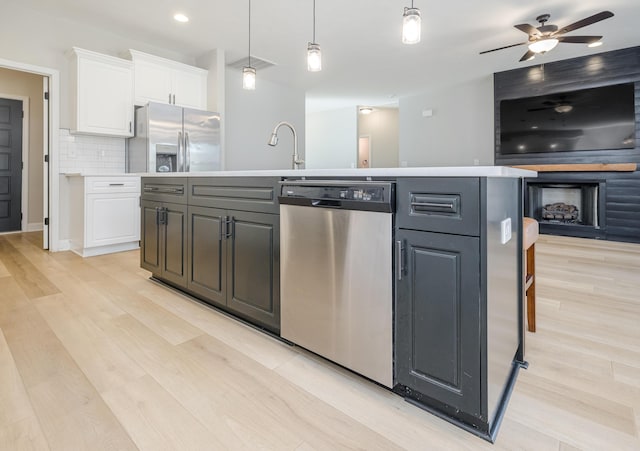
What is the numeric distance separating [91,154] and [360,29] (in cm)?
365

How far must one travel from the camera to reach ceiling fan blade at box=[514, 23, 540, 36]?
3.61 meters

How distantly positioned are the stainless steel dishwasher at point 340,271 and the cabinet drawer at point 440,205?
0.05m

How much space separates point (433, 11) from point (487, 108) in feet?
9.85

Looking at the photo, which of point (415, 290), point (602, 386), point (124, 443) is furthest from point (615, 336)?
point (124, 443)

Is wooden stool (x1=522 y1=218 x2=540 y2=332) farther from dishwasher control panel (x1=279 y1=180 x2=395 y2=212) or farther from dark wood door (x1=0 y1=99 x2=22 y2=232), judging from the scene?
dark wood door (x1=0 y1=99 x2=22 y2=232)

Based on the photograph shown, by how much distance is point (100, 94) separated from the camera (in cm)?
407

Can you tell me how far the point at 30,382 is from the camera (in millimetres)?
1408

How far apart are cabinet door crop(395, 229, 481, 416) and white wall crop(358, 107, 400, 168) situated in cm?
877

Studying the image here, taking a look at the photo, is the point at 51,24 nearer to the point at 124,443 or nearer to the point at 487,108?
the point at 124,443

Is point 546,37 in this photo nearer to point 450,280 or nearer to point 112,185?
point 450,280

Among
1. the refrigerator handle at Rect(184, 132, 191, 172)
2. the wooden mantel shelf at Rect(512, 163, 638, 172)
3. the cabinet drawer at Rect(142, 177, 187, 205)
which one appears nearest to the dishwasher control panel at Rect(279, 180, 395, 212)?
the cabinet drawer at Rect(142, 177, 187, 205)

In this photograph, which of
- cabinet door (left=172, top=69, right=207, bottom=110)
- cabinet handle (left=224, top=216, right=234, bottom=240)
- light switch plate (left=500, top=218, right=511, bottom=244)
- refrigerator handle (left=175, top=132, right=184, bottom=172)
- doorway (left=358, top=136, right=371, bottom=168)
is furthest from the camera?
doorway (left=358, top=136, right=371, bottom=168)

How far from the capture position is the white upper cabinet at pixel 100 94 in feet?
13.0

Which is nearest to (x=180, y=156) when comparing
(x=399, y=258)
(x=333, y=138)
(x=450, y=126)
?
(x=399, y=258)
